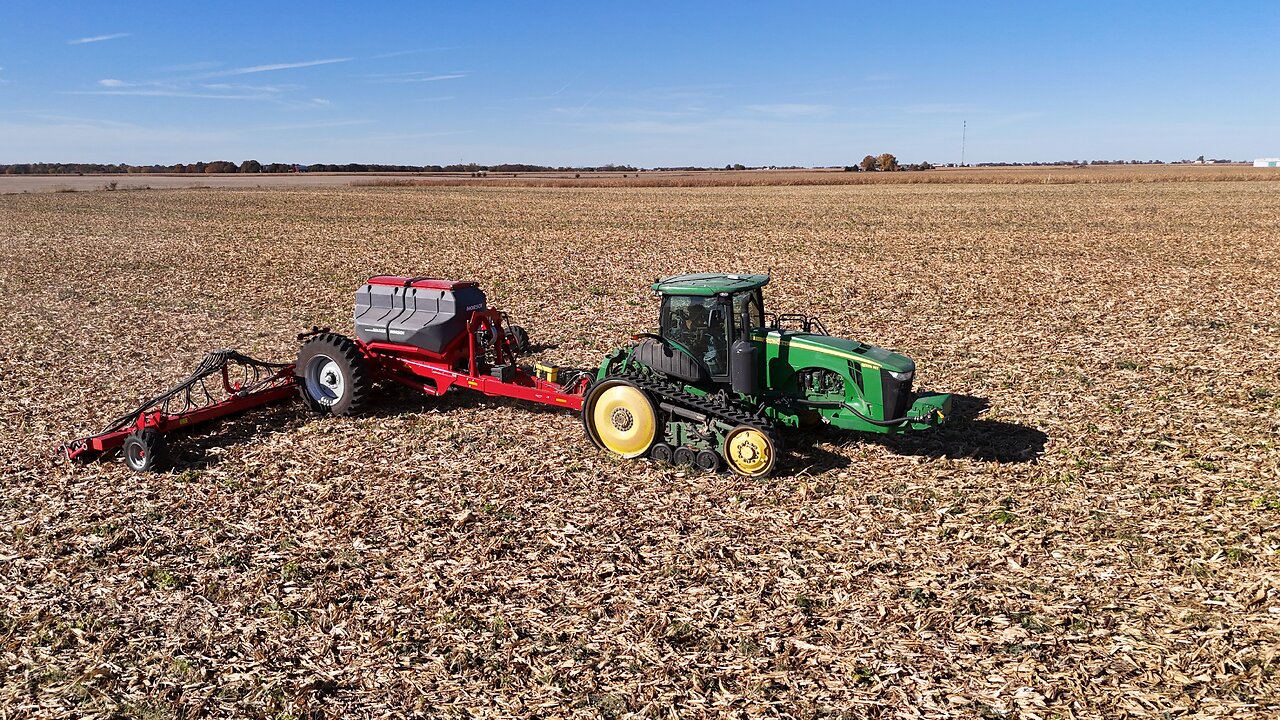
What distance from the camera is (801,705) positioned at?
18.9 feet

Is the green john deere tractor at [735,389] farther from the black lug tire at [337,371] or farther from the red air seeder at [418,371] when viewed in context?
the black lug tire at [337,371]

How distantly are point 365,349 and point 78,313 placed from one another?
1212 cm

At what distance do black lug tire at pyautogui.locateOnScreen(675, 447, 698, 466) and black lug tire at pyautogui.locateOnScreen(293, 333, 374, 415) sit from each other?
4.89 metres

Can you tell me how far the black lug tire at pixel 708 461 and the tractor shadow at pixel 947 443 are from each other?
982 mm

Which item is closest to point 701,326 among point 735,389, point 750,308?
point 750,308

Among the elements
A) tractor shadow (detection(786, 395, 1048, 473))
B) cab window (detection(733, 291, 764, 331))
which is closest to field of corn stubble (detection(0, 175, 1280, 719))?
tractor shadow (detection(786, 395, 1048, 473))

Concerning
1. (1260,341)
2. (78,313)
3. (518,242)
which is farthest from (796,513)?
(518,242)

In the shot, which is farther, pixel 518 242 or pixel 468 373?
pixel 518 242

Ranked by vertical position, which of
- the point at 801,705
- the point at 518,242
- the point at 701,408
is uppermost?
the point at 518,242

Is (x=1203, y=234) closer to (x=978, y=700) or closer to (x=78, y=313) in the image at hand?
(x=978, y=700)

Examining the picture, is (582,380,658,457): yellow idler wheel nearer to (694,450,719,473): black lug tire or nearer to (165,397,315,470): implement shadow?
(694,450,719,473): black lug tire

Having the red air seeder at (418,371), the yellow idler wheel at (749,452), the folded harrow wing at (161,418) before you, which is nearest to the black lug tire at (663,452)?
the yellow idler wheel at (749,452)

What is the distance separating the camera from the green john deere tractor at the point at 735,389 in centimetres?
932

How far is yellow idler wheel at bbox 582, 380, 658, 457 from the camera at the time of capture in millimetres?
9812
